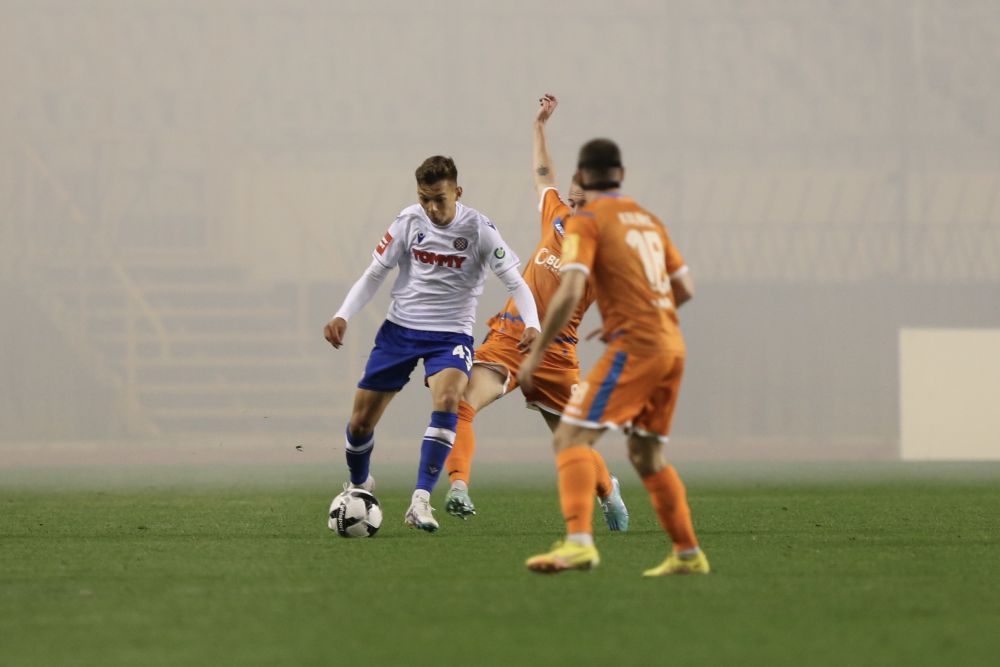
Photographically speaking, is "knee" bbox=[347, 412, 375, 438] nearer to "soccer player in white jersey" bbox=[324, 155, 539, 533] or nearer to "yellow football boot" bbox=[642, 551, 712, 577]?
"soccer player in white jersey" bbox=[324, 155, 539, 533]

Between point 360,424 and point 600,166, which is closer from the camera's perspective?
point 600,166

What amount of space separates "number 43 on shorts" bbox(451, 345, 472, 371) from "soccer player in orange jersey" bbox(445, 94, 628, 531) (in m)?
0.39

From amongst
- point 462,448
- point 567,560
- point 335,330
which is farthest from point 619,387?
point 462,448

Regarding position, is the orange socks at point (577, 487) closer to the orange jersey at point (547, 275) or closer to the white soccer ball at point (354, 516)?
the white soccer ball at point (354, 516)

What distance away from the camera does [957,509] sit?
9680mm

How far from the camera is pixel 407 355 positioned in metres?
7.56

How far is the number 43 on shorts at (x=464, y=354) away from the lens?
7.61 m

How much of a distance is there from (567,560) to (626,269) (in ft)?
3.25

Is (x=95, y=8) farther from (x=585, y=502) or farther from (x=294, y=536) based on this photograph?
(x=585, y=502)

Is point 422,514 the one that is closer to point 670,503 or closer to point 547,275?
point 547,275

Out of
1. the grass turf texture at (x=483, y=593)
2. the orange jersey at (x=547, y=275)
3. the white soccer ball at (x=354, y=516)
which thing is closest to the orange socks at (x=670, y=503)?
the grass turf texture at (x=483, y=593)

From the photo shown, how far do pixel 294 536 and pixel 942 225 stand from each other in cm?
1858

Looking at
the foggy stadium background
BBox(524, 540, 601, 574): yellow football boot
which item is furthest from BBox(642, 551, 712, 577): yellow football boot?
the foggy stadium background

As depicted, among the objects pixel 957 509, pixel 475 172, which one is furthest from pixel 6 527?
pixel 475 172
